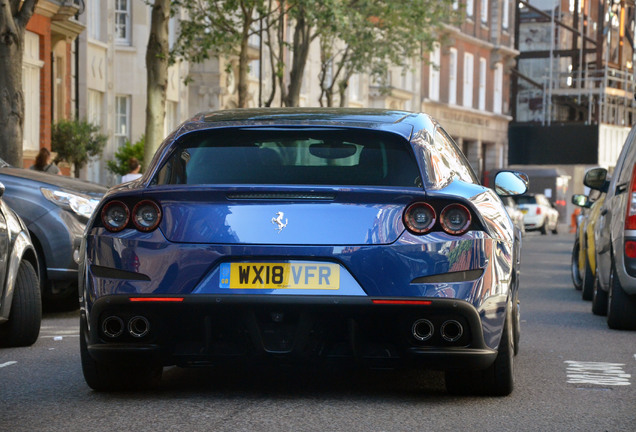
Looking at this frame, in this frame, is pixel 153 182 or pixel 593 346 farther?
pixel 593 346

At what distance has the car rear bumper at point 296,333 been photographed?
20.4ft

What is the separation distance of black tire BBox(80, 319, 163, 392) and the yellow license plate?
0.74 meters

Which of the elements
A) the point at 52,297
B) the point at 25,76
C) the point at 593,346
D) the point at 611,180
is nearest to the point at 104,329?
the point at 593,346

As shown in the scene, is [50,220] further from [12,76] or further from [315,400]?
[12,76]

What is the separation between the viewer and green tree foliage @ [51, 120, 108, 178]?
94.6 ft

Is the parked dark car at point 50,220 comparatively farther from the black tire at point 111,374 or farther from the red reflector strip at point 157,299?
the red reflector strip at point 157,299

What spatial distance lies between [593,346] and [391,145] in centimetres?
346

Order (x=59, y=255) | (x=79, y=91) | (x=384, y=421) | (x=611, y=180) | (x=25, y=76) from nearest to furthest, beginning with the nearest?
(x=384, y=421)
(x=59, y=255)
(x=611, y=180)
(x=25, y=76)
(x=79, y=91)

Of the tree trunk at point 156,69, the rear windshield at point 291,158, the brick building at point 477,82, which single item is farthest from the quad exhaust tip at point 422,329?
the brick building at point 477,82

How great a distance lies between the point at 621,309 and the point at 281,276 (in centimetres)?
530

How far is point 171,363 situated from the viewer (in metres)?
6.48

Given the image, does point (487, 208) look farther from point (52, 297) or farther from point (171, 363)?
point (52, 297)

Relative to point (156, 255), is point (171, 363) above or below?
below

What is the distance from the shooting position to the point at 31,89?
93.0ft
